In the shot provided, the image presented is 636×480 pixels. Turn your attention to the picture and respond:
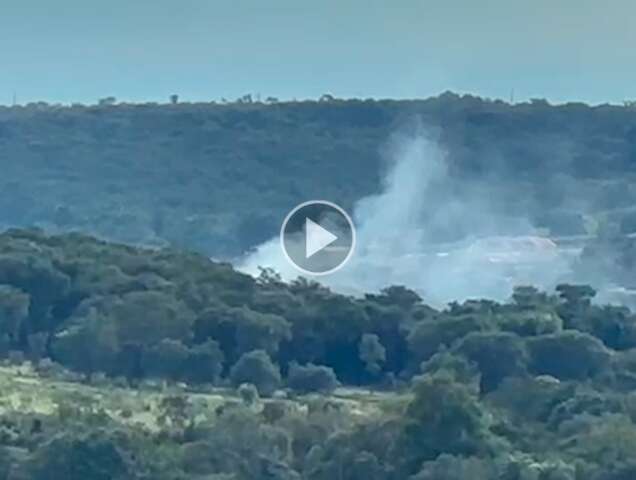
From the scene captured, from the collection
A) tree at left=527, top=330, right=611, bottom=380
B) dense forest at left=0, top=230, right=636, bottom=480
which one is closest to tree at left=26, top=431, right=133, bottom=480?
dense forest at left=0, top=230, right=636, bottom=480

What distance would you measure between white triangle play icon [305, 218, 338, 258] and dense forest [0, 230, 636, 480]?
80.4 inches

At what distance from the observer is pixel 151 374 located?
5197 centimetres

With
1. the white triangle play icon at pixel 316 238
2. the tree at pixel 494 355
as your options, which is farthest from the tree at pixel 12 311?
the white triangle play icon at pixel 316 238

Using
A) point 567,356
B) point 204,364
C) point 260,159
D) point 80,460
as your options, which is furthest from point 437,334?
point 260,159

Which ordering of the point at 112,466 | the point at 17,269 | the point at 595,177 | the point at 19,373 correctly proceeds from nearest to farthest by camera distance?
the point at 112,466
the point at 19,373
the point at 17,269
the point at 595,177

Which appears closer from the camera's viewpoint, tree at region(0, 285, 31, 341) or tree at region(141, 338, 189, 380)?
tree at region(141, 338, 189, 380)

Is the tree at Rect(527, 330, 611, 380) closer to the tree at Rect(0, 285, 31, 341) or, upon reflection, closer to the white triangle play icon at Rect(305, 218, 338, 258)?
the tree at Rect(0, 285, 31, 341)

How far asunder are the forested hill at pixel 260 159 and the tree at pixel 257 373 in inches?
1927

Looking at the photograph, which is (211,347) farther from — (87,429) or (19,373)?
(87,429)

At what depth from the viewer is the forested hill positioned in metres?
107

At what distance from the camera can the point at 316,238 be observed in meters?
65.8

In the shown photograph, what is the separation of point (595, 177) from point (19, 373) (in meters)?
60.4

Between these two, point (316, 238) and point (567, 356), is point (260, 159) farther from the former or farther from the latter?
point (567, 356)

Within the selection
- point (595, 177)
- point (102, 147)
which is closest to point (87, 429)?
point (595, 177)
